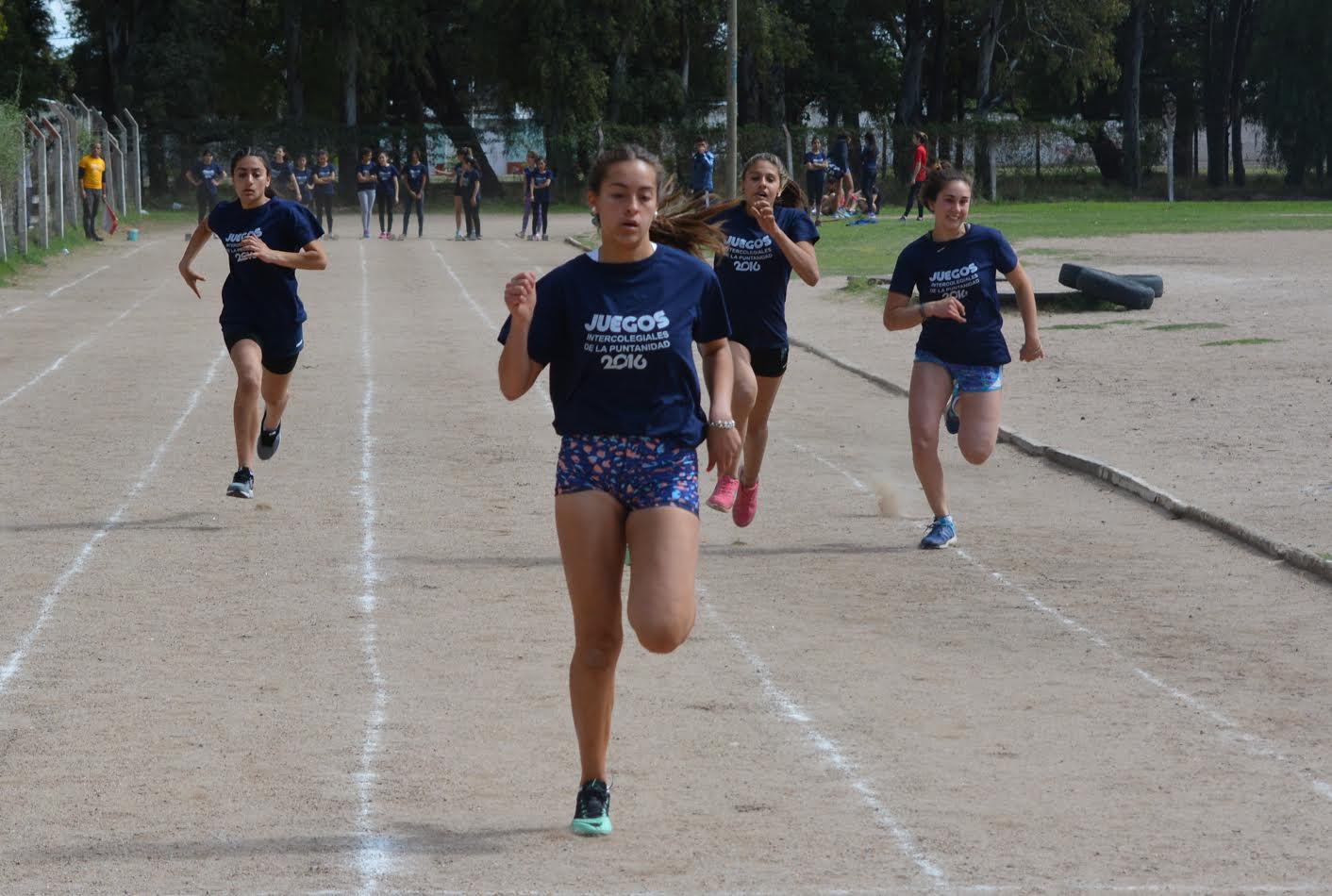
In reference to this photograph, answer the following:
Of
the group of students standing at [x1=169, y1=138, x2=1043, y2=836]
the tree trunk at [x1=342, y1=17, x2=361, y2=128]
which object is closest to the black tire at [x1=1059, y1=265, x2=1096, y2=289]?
the group of students standing at [x1=169, y1=138, x2=1043, y2=836]

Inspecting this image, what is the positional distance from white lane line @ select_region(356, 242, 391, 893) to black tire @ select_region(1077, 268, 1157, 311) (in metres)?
11.4

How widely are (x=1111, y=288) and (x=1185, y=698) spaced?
1594cm

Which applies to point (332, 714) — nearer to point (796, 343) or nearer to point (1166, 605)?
point (1166, 605)

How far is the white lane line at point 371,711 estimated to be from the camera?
5027mm

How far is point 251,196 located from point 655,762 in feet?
18.5

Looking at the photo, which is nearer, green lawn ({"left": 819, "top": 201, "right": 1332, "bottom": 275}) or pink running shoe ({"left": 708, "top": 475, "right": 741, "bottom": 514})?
pink running shoe ({"left": 708, "top": 475, "right": 741, "bottom": 514})

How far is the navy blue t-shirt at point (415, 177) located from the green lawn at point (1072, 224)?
8.85 meters

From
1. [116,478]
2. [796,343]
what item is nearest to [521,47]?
[796,343]

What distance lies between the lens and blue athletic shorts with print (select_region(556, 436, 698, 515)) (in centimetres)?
518

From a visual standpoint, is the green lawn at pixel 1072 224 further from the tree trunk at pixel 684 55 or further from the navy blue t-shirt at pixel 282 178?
the navy blue t-shirt at pixel 282 178

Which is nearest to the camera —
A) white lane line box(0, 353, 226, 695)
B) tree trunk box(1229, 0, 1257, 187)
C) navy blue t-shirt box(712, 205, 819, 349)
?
white lane line box(0, 353, 226, 695)

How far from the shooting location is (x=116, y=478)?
1166 centimetres

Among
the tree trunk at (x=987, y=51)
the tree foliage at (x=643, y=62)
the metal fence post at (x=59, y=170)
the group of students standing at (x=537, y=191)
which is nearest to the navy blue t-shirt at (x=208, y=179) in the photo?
the metal fence post at (x=59, y=170)

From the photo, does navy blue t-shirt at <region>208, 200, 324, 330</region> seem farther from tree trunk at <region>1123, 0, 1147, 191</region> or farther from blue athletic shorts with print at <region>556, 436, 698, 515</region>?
tree trunk at <region>1123, 0, 1147, 191</region>
